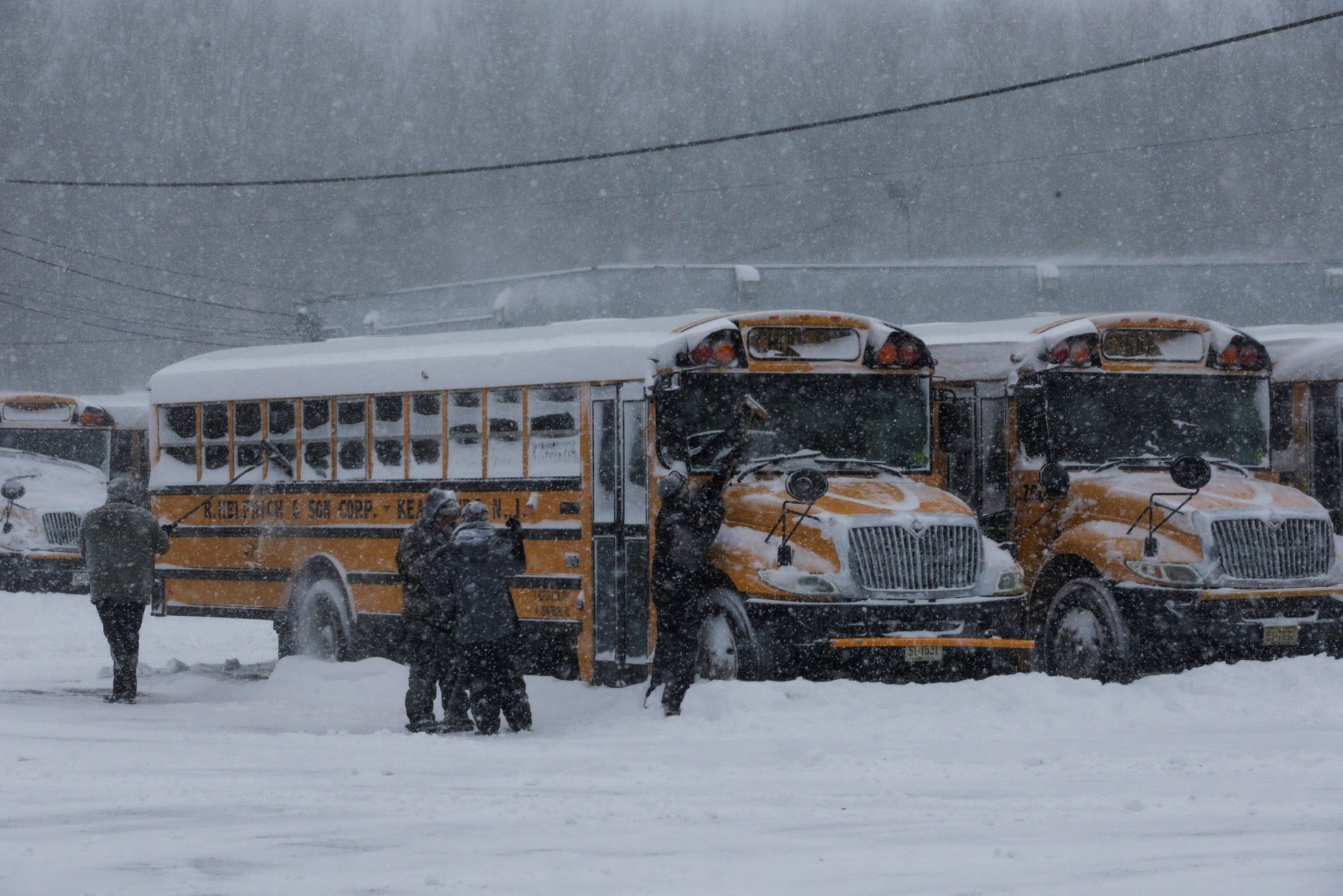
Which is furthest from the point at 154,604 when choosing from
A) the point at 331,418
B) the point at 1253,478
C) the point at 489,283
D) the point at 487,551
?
the point at 489,283

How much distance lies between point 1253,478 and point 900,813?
248 inches

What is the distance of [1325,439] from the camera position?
607 inches

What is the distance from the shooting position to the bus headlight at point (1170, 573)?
1181 centimetres

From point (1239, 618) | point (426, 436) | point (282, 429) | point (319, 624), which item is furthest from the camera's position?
point (282, 429)

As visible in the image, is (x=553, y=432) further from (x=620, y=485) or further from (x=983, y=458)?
(x=983, y=458)

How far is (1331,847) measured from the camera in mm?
6766

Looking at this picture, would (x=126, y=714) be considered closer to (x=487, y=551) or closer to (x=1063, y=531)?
(x=487, y=551)

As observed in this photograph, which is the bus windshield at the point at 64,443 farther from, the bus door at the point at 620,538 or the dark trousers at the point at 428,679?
the dark trousers at the point at 428,679

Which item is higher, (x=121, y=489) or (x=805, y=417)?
(x=805, y=417)

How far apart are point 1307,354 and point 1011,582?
535 cm

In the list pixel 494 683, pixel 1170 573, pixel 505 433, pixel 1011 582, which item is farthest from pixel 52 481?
pixel 1170 573

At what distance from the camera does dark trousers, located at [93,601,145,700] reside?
13.4m

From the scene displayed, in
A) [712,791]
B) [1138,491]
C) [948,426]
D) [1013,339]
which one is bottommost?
[712,791]

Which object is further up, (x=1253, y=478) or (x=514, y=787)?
(x=1253, y=478)
